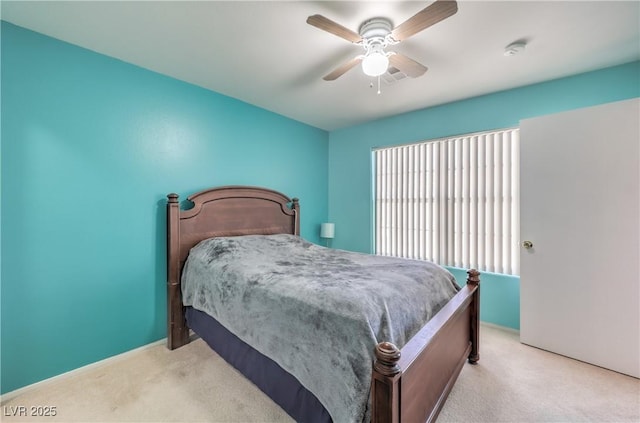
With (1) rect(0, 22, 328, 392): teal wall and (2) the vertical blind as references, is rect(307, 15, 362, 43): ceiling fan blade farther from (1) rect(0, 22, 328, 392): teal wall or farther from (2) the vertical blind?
(2) the vertical blind

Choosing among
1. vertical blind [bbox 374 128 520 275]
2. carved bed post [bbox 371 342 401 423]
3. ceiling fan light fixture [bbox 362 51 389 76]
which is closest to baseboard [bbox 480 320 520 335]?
vertical blind [bbox 374 128 520 275]

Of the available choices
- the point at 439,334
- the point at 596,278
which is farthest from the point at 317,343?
the point at 596,278

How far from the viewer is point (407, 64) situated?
6.22ft

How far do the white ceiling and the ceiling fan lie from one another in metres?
0.09

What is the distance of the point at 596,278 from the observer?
2.14m

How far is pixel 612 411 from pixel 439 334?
1345 mm

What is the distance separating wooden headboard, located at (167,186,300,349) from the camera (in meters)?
2.41

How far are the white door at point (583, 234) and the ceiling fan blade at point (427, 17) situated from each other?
67.2 inches

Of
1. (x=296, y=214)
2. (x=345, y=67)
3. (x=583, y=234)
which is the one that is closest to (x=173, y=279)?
(x=296, y=214)

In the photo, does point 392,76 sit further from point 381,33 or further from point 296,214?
point 296,214

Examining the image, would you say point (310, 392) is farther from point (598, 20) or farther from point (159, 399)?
point (598, 20)

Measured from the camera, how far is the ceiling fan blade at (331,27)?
1.43 m

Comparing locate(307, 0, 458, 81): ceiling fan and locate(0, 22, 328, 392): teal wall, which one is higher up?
locate(307, 0, 458, 81): ceiling fan

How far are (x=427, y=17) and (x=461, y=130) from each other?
1.97m
